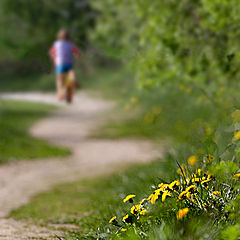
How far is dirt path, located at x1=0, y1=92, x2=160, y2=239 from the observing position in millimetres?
5996

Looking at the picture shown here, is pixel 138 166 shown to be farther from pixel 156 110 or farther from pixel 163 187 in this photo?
pixel 163 187

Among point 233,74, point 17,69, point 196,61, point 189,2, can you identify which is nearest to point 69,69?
point 189,2

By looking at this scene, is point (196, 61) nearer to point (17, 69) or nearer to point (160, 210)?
point (160, 210)

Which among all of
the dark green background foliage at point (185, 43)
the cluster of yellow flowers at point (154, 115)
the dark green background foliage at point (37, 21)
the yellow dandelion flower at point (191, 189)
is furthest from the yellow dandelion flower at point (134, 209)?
the dark green background foliage at point (37, 21)

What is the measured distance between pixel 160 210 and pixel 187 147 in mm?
3423

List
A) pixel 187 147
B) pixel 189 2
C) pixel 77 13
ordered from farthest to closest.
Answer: pixel 77 13
pixel 189 2
pixel 187 147

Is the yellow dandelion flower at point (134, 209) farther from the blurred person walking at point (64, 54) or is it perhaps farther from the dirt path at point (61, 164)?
the blurred person walking at point (64, 54)

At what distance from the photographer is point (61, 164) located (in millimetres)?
9102

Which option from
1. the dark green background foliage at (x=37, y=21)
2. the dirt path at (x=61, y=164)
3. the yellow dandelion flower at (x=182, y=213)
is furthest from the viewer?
the dark green background foliage at (x=37, y=21)

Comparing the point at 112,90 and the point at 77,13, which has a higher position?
the point at 77,13

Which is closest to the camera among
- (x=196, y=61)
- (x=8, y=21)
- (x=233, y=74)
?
(x=233, y=74)

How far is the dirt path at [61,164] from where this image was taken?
6.00m

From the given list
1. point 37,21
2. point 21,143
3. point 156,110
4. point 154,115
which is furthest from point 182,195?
point 37,21

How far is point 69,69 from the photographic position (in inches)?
515
